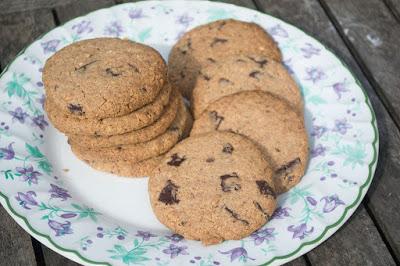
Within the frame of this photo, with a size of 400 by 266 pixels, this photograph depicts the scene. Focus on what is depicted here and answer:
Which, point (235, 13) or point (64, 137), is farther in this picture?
point (235, 13)

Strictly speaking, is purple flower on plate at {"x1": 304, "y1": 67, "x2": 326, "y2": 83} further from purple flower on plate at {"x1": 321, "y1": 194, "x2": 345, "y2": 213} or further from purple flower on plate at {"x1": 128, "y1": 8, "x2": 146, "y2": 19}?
purple flower on plate at {"x1": 128, "y1": 8, "x2": 146, "y2": 19}

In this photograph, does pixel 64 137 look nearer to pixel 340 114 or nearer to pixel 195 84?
pixel 195 84

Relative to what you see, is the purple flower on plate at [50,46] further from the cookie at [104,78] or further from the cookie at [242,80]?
the cookie at [242,80]

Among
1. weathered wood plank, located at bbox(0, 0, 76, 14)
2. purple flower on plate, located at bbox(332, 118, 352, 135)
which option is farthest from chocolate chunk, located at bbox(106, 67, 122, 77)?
weathered wood plank, located at bbox(0, 0, 76, 14)

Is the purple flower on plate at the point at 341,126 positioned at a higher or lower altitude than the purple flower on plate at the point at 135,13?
lower

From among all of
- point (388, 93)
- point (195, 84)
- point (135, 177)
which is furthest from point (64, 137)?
point (388, 93)

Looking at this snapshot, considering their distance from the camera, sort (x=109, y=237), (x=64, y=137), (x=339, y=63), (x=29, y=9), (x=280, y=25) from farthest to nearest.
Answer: (x=29, y=9), (x=280, y=25), (x=339, y=63), (x=64, y=137), (x=109, y=237)

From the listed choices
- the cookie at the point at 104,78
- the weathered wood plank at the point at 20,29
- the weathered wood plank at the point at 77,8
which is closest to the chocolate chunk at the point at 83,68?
the cookie at the point at 104,78
